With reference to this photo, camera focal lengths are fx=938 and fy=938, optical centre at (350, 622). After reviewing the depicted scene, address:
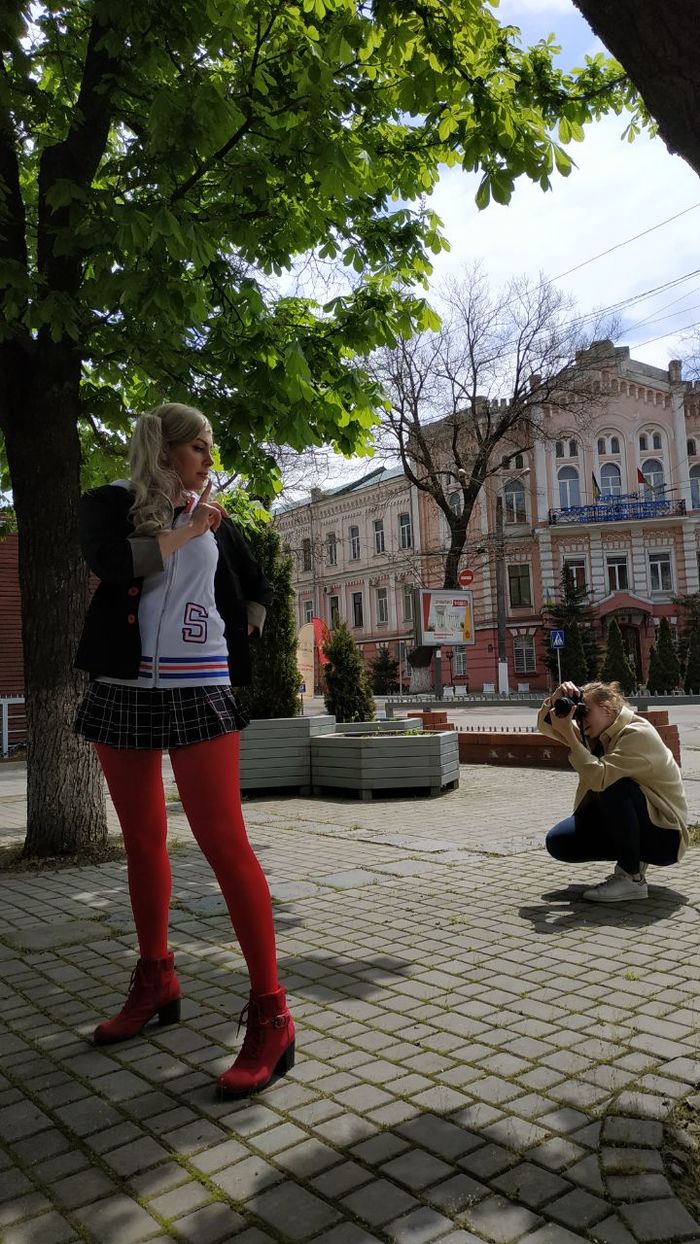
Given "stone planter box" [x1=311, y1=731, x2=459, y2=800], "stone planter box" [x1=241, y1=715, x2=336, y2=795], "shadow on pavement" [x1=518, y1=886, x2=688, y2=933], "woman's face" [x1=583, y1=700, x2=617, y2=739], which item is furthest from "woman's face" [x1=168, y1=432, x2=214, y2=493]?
"stone planter box" [x1=241, y1=715, x2=336, y2=795]

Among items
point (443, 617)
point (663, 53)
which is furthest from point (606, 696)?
point (443, 617)

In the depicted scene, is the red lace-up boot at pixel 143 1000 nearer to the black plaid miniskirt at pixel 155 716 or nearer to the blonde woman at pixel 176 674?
the blonde woman at pixel 176 674

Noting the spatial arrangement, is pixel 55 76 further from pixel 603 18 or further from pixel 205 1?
pixel 603 18

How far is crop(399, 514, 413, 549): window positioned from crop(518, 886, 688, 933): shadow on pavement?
47521mm

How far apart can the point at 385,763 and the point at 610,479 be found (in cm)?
3995

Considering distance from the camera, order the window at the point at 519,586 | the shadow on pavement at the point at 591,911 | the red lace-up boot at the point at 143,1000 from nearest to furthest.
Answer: the red lace-up boot at the point at 143,1000, the shadow on pavement at the point at 591,911, the window at the point at 519,586

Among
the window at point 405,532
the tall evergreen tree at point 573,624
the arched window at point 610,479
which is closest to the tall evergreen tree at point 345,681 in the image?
the tall evergreen tree at point 573,624

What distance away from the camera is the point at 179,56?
6312 mm

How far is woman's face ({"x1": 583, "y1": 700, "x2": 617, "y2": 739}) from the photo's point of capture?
16.5 feet

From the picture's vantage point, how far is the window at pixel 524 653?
4512 centimetres

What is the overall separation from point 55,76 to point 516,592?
4016 centimetres

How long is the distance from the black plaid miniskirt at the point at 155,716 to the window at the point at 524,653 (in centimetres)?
4313

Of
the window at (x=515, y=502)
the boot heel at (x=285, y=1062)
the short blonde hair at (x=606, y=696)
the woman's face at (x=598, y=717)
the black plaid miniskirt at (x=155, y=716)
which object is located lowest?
the boot heel at (x=285, y=1062)

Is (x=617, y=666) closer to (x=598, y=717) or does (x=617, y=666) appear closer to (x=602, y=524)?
(x=602, y=524)
